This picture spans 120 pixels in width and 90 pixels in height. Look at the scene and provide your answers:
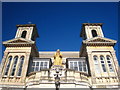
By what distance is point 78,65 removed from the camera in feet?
80.0

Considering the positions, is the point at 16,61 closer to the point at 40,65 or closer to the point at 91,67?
the point at 40,65

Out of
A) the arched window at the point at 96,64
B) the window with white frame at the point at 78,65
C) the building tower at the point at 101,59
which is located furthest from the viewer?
the window with white frame at the point at 78,65

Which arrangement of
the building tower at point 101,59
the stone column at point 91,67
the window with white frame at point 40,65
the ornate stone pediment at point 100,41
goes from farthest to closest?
1. the ornate stone pediment at point 100,41
2. the window with white frame at point 40,65
3. the building tower at point 101,59
4. the stone column at point 91,67

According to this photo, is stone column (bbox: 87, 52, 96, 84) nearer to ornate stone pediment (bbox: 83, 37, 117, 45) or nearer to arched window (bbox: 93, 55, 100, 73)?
arched window (bbox: 93, 55, 100, 73)

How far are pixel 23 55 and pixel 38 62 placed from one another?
9.67 ft

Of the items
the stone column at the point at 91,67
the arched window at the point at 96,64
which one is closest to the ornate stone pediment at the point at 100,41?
the stone column at the point at 91,67

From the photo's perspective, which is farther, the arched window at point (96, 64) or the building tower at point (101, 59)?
the arched window at point (96, 64)

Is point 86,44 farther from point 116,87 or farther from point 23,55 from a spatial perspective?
point 23,55

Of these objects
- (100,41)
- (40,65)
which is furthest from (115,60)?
(40,65)

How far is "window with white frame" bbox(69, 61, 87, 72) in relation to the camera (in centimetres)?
2379

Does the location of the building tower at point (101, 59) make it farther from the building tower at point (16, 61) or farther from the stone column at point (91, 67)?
the building tower at point (16, 61)

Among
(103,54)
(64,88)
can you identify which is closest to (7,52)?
(64,88)

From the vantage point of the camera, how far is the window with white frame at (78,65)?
78.1 feet

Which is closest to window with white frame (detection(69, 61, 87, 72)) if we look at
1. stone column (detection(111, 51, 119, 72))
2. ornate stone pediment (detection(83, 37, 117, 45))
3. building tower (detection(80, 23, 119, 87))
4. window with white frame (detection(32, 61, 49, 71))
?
building tower (detection(80, 23, 119, 87))
